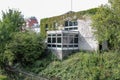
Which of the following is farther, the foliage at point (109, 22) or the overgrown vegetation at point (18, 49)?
the overgrown vegetation at point (18, 49)

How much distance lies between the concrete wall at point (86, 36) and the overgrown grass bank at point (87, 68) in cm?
171

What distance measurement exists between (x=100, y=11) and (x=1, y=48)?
1199 cm

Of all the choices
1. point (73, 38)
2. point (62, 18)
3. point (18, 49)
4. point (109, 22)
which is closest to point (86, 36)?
point (73, 38)

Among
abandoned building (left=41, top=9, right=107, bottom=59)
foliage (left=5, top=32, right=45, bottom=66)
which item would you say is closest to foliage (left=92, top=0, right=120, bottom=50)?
abandoned building (left=41, top=9, right=107, bottom=59)

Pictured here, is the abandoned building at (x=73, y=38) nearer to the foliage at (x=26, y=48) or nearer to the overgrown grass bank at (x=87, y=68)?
the foliage at (x=26, y=48)

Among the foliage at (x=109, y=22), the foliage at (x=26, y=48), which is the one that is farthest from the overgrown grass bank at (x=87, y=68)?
the foliage at (x=26, y=48)

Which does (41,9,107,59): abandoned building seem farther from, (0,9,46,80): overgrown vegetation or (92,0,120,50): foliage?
(92,0,120,50): foliage

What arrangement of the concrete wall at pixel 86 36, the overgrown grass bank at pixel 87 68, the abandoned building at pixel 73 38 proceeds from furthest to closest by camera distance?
the abandoned building at pixel 73 38 → the concrete wall at pixel 86 36 → the overgrown grass bank at pixel 87 68

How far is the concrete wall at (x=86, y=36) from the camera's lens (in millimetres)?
27375

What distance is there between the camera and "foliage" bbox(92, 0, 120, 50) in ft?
67.1

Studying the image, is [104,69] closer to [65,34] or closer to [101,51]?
[101,51]

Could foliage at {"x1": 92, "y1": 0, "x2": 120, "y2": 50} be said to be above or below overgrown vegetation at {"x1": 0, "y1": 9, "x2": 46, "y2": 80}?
above

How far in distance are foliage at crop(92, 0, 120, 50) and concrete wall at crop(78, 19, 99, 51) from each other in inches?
224

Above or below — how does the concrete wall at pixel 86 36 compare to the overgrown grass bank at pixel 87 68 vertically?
above
